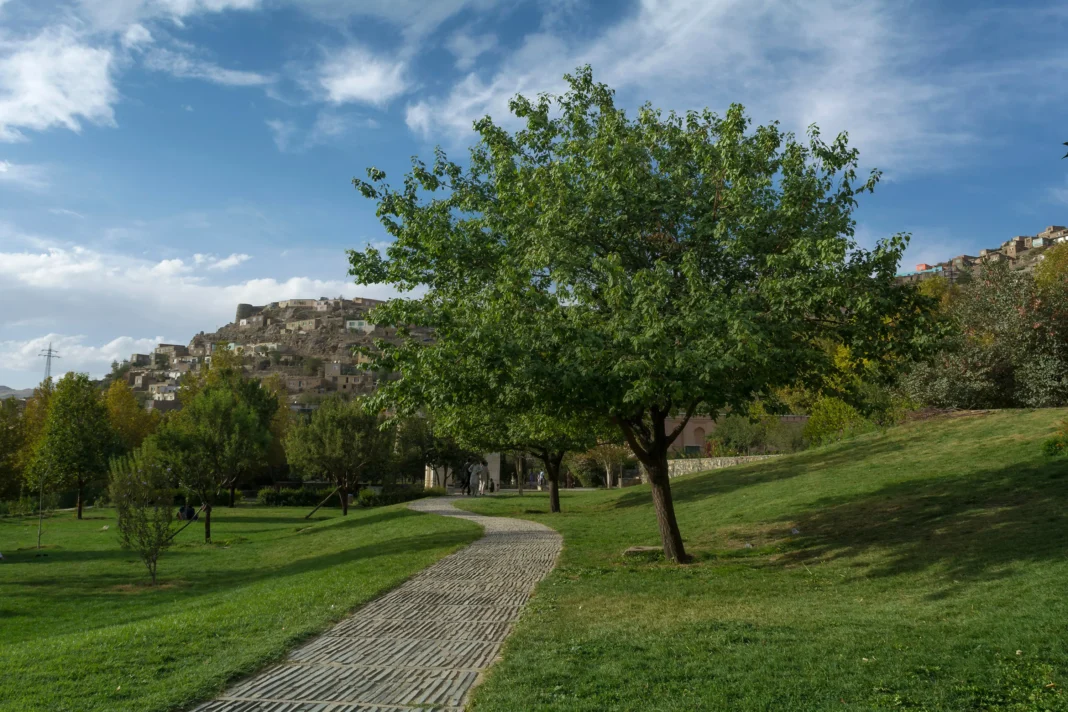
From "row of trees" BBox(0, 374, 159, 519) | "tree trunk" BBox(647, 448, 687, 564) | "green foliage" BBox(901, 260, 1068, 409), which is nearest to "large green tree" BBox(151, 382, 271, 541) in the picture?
"row of trees" BBox(0, 374, 159, 519)

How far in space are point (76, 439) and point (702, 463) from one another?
33.8 meters

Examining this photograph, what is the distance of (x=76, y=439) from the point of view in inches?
1630

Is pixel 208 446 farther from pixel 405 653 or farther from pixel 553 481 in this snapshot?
pixel 405 653

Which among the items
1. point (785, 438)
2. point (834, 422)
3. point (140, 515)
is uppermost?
point (834, 422)

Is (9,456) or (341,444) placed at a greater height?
(9,456)

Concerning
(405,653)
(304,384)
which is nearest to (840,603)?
(405,653)

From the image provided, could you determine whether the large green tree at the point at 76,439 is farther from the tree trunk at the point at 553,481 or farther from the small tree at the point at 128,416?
the tree trunk at the point at 553,481

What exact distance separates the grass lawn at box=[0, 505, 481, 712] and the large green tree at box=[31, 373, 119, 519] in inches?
298

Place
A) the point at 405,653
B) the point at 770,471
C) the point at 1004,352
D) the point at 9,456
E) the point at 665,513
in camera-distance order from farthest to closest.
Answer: the point at 9,456 < the point at 770,471 < the point at 1004,352 < the point at 665,513 < the point at 405,653

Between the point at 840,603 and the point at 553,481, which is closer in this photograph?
the point at 840,603

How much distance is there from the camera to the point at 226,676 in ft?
21.4

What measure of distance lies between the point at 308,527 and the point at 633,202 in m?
24.6

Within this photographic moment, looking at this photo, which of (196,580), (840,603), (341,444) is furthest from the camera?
(341,444)

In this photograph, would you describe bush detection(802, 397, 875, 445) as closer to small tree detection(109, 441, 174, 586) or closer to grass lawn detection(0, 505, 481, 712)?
grass lawn detection(0, 505, 481, 712)
